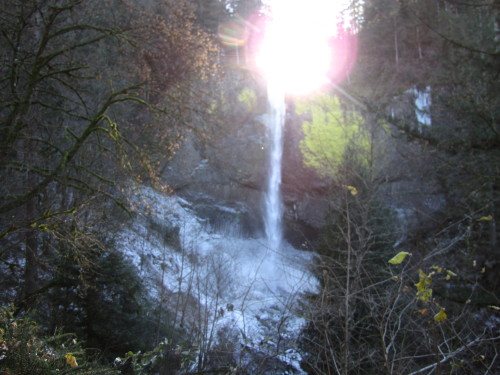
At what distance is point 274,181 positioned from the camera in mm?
21312

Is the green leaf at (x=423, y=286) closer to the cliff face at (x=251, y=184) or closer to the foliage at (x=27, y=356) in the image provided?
the foliage at (x=27, y=356)

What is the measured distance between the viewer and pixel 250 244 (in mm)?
18125

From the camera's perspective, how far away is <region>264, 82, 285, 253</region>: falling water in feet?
67.7

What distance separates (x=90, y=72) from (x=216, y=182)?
11.4 meters

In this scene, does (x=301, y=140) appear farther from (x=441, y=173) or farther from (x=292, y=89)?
(x=441, y=173)

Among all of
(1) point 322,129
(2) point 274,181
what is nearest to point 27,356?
(2) point 274,181

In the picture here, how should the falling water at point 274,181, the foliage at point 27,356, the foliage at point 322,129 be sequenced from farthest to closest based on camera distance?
1. the falling water at point 274,181
2. the foliage at point 322,129
3. the foliage at point 27,356

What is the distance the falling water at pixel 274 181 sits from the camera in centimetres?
2062

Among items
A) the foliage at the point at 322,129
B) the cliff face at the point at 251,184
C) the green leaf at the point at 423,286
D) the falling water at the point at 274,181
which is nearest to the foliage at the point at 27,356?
the green leaf at the point at 423,286

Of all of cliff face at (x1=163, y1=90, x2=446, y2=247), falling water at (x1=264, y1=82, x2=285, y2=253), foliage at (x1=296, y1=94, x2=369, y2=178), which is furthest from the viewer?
falling water at (x1=264, y1=82, x2=285, y2=253)

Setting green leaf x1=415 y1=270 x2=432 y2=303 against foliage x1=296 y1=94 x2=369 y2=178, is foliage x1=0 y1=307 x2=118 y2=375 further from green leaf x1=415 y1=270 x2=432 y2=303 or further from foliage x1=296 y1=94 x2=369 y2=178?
foliage x1=296 y1=94 x2=369 y2=178

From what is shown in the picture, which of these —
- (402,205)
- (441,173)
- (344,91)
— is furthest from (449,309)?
(344,91)

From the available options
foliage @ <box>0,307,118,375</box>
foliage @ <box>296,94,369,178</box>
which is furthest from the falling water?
foliage @ <box>0,307,118,375</box>

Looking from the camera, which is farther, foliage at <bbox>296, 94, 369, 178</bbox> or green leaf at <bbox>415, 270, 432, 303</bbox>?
foliage at <bbox>296, 94, 369, 178</bbox>
